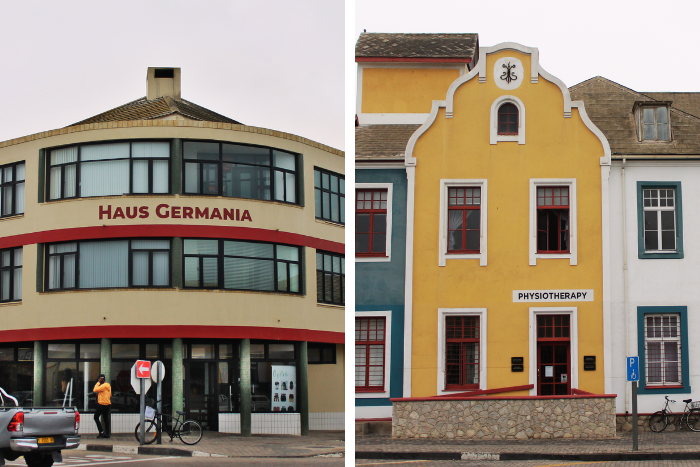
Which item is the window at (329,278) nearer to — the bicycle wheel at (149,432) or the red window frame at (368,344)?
the red window frame at (368,344)

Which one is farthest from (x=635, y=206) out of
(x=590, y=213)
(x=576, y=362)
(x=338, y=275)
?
(x=338, y=275)

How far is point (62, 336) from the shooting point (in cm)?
1930

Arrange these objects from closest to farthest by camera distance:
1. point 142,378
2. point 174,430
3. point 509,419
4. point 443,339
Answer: point 509,419 < point 142,378 < point 174,430 < point 443,339

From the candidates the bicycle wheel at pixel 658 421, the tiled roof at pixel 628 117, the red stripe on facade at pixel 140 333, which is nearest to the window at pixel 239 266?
the red stripe on facade at pixel 140 333

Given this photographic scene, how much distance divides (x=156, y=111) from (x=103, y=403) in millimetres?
8198

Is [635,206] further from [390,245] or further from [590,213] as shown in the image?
[390,245]

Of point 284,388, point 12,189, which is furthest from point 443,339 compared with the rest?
point 12,189

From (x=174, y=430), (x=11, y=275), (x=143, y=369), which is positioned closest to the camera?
(x=143, y=369)

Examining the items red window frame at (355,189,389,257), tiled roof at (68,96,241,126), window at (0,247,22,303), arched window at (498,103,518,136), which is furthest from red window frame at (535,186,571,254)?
window at (0,247,22,303)

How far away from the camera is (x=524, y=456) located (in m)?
13.4

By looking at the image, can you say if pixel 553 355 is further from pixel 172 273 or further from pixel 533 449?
pixel 172 273

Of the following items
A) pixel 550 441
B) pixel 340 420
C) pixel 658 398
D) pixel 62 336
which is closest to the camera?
pixel 550 441

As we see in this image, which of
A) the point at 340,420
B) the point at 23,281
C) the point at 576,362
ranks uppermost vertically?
the point at 23,281

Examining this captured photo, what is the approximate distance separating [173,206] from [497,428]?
949cm
